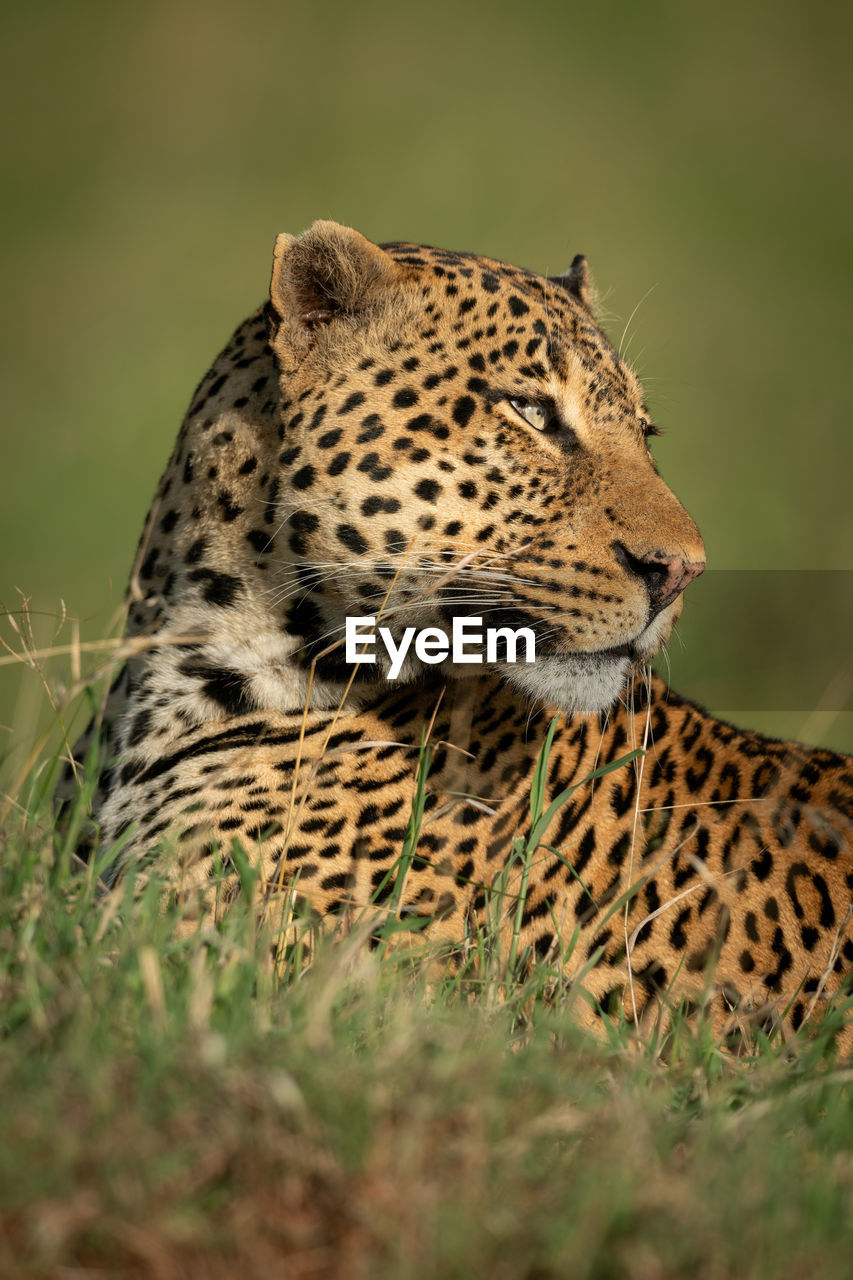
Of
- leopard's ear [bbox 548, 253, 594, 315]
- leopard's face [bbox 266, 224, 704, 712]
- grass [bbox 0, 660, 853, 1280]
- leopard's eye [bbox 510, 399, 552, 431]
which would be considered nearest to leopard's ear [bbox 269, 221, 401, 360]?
leopard's face [bbox 266, 224, 704, 712]

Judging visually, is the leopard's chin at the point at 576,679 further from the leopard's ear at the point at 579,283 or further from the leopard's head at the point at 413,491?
the leopard's ear at the point at 579,283

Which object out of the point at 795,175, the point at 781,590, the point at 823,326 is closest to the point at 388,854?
the point at 781,590

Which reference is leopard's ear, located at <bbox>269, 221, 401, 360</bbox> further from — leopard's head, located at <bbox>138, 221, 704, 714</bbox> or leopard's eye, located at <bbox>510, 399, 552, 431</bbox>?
leopard's eye, located at <bbox>510, 399, 552, 431</bbox>

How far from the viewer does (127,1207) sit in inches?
82.5

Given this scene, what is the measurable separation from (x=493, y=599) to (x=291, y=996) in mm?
1641

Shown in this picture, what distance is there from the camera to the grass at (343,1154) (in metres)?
2.12

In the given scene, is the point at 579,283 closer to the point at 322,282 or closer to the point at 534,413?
the point at 534,413

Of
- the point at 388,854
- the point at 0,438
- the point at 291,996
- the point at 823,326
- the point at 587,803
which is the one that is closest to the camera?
the point at 291,996

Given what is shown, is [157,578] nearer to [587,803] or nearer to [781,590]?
[587,803]

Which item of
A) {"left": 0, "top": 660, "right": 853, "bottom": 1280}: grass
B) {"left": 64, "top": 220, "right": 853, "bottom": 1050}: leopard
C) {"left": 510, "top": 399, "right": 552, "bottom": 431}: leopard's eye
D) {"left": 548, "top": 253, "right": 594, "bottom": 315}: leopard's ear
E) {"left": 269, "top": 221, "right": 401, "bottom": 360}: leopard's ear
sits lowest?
{"left": 0, "top": 660, "right": 853, "bottom": 1280}: grass

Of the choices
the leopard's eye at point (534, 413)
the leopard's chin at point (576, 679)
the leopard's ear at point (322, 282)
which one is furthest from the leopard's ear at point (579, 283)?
the leopard's chin at point (576, 679)

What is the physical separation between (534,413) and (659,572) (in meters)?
0.74

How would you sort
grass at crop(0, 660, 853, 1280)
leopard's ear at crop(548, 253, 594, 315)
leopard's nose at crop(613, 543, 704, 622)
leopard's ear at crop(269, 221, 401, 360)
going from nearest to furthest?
grass at crop(0, 660, 853, 1280)
leopard's nose at crop(613, 543, 704, 622)
leopard's ear at crop(269, 221, 401, 360)
leopard's ear at crop(548, 253, 594, 315)

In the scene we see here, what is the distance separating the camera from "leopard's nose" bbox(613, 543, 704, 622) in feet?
13.2
